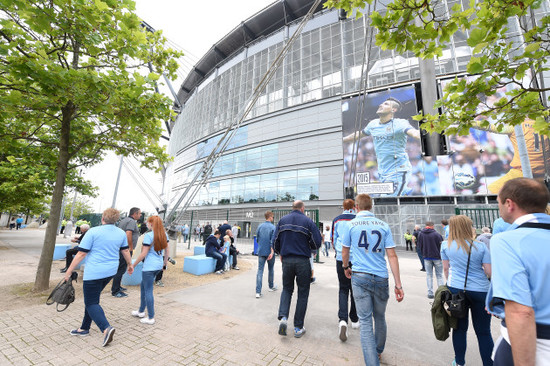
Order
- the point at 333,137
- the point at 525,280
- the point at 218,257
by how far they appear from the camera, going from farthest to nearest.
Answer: the point at 333,137 → the point at 218,257 → the point at 525,280

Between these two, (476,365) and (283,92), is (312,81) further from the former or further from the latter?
(476,365)

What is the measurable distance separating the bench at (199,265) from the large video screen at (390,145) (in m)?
17.5

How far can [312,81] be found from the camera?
30.3 m

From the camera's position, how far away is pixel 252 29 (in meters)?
37.3

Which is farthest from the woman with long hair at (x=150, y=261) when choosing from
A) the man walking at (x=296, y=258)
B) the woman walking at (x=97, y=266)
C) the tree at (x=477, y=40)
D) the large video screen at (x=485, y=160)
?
the large video screen at (x=485, y=160)

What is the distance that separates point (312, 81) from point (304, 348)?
103 ft

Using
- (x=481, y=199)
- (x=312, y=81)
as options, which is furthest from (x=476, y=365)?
(x=312, y=81)

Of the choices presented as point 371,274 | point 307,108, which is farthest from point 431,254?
point 307,108

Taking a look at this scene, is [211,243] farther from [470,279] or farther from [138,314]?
[470,279]

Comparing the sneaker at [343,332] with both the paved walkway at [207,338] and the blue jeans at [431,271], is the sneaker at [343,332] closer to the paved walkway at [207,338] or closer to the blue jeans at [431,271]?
the paved walkway at [207,338]

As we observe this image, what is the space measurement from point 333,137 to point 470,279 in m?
26.3

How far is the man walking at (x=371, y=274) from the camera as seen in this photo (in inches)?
109

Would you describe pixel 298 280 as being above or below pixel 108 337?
above

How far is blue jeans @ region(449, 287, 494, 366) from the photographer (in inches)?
104
